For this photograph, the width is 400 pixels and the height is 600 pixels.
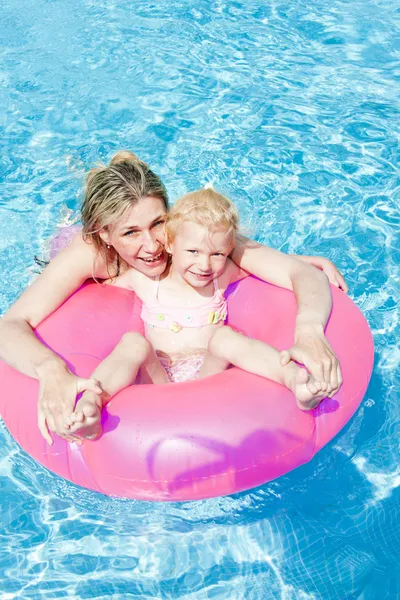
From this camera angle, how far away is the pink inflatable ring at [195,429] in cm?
266

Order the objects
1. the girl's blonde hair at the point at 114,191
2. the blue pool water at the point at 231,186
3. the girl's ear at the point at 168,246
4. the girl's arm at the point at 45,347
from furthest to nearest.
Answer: the girl's ear at the point at 168,246, the girl's blonde hair at the point at 114,191, the blue pool water at the point at 231,186, the girl's arm at the point at 45,347

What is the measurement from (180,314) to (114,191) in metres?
0.72

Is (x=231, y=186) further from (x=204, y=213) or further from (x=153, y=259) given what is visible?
(x=204, y=213)

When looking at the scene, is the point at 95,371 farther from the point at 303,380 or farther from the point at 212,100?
the point at 212,100

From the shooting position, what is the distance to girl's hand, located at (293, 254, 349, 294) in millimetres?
3508

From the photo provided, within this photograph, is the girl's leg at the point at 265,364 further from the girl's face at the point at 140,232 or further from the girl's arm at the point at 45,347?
the girl's arm at the point at 45,347

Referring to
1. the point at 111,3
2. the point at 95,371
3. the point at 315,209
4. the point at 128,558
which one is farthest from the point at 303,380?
the point at 111,3

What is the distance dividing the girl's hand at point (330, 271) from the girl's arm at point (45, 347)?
43.4 inches

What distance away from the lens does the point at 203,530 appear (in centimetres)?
309

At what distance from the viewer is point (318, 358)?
2.81 m

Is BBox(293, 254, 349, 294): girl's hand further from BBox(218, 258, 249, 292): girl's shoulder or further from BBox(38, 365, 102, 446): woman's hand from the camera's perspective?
BBox(38, 365, 102, 446): woman's hand

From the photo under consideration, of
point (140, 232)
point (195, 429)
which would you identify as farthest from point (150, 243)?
point (195, 429)

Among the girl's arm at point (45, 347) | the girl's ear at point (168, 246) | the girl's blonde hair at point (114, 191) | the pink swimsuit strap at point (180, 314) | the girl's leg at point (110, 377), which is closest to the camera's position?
the girl's leg at point (110, 377)

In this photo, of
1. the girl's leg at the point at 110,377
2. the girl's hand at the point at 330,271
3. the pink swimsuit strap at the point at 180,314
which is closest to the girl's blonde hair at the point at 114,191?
the pink swimsuit strap at the point at 180,314
